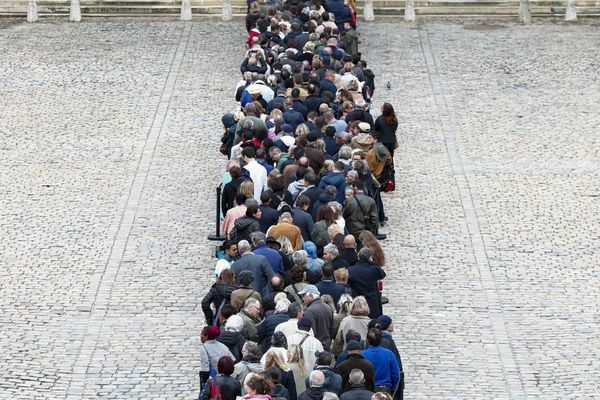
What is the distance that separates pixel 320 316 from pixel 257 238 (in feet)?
8.41

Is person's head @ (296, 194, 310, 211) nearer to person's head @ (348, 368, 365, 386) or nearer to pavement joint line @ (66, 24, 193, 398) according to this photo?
pavement joint line @ (66, 24, 193, 398)

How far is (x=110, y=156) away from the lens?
3145cm

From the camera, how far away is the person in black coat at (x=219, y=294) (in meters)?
21.2

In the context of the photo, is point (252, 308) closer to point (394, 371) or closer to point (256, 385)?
point (394, 371)

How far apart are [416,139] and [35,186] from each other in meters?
7.21

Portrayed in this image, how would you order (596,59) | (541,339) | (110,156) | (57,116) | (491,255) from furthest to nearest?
(596,59) < (57,116) < (110,156) < (491,255) < (541,339)

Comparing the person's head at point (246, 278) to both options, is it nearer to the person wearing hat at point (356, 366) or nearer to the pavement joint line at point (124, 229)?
the person wearing hat at point (356, 366)

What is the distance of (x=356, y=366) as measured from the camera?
62.3 ft

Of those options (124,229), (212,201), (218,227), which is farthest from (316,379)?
(212,201)

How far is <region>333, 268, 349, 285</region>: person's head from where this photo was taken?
2123cm

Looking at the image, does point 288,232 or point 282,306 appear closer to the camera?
point 282,306

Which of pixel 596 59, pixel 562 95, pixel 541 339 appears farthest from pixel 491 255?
pixel 596 59

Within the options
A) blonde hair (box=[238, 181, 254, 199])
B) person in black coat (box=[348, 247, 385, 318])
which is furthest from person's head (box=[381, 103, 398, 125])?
person in black coat (box=[348, 247, 385, 318])

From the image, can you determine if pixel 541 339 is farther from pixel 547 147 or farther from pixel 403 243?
pixel 547 147
